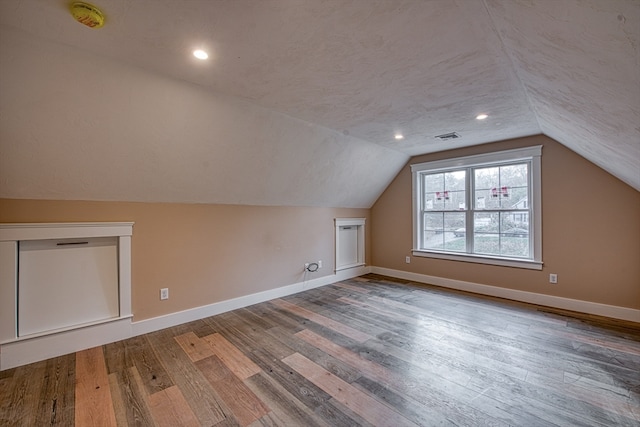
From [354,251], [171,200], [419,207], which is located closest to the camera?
[171,200]

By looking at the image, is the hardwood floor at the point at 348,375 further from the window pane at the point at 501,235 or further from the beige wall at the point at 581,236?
the window pane at the point at 501,235

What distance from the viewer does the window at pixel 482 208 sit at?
3.80 metres

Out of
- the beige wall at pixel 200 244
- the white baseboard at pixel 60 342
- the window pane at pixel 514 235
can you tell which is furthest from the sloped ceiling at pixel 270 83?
the white baseboard at pixel 60 342

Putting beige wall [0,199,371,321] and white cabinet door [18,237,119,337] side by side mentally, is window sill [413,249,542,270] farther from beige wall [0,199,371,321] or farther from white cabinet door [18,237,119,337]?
white cabinet door [18,237,119,337]

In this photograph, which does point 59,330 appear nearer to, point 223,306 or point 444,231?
point 223,306

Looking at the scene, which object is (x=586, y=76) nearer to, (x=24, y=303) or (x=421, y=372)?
(x=421, y=372)

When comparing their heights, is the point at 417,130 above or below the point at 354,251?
above

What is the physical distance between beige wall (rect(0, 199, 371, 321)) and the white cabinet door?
22 cm

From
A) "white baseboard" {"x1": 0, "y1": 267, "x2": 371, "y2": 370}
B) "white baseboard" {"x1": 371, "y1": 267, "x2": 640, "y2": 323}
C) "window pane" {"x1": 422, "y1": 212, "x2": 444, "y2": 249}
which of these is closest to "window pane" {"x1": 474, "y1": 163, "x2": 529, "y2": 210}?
"window pane" {"x1": 422, "y1": 212, "x2": 444, "y2": 249}

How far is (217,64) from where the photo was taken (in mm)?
1999

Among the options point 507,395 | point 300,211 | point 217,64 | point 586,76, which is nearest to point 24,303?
point 217,64

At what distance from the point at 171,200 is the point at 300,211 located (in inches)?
74.6

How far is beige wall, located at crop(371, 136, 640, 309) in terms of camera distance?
312 centimetres

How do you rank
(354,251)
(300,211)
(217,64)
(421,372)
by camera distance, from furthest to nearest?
1. (354,251)
2. (300,211)
3. (421,372)
4. (217,64)
